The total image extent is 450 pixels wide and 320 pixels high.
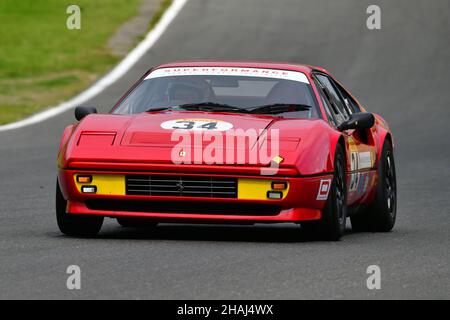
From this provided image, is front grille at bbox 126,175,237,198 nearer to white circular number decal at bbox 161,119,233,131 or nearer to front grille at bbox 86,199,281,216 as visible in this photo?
front grille at bbox 86,199,281,216

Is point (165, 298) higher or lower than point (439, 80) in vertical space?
higher

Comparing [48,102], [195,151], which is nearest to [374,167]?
[195,151]

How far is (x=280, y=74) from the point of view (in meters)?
10.4

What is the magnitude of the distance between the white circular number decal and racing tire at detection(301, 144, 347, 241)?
2.69ft

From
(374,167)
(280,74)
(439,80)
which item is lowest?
(439,80)

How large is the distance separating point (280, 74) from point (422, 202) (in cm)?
363

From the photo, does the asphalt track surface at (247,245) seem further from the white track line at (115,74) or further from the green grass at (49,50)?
the green grass at (49,50)

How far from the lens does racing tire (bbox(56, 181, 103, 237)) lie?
933cm

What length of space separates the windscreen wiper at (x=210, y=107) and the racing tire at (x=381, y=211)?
5.11 ft

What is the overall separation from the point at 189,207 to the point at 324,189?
902mm

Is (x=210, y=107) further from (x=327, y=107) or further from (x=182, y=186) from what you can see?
(x=182, y=186)

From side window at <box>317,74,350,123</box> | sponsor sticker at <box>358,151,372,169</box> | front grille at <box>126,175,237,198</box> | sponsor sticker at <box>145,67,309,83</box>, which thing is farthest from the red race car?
side window at <box>317,74,350,123</box>

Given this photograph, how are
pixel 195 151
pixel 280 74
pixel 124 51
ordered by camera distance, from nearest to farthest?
pixel 195 151 < pixel 280 74 < pixel 124 51
